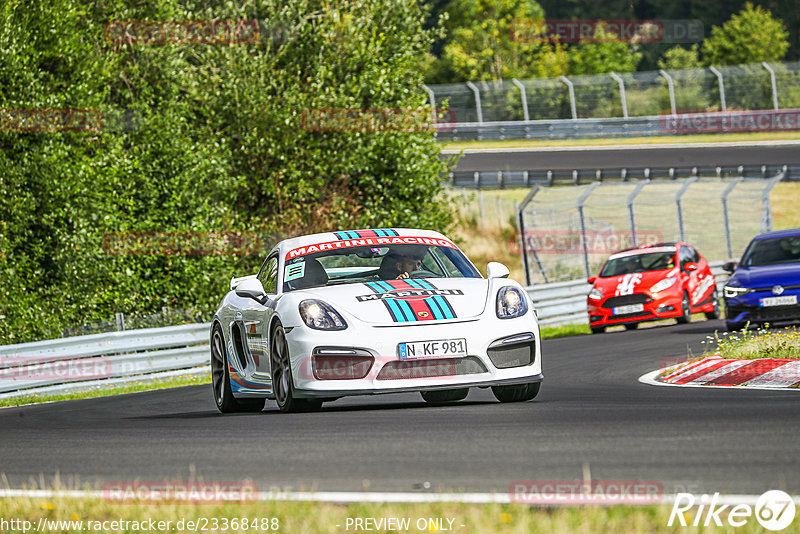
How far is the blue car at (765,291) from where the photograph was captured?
716 inches

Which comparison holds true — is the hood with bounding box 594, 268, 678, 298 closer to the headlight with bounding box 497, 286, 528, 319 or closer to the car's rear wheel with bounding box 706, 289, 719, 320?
the car's rear wheel with bounding box 706, 289, 719, 320

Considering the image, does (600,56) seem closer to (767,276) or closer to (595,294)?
(595,294)

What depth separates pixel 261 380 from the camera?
10.0 metres

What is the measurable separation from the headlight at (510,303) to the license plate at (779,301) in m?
9.86

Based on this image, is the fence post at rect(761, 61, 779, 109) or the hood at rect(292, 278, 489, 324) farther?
the fence post at rect(761, 61, 779, 109)

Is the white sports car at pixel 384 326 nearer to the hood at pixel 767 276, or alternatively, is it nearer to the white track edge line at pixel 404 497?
the white track edge line at pixel 404 497

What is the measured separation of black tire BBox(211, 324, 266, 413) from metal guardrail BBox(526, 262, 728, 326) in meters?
13.9

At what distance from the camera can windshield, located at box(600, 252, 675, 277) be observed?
23.6 meters

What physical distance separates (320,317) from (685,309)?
599 inches

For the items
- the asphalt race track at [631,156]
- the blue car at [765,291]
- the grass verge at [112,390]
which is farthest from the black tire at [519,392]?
the asphalt race track at [631,156]

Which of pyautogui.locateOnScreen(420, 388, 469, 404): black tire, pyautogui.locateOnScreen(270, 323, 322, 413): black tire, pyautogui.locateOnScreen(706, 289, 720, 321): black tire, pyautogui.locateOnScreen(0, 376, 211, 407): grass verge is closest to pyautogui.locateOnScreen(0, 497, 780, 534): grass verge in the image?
pyautogui.locateOnScreen(270, 323, 322, 413): black tire

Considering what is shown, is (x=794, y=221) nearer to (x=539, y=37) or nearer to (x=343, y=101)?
(x=343, y=101)

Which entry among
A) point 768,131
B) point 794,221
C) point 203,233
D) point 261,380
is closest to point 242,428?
point 261,380

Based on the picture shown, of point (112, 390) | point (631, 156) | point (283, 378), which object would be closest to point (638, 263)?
point (112, 390)
